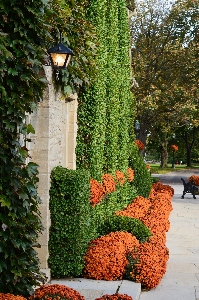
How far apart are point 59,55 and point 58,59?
0.22ft

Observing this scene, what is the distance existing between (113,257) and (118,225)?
2233mm

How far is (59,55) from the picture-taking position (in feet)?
26.5

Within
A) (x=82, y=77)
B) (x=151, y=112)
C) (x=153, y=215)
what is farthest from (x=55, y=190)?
(x=151, y=112)

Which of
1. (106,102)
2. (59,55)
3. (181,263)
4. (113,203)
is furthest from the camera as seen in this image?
(113,203)

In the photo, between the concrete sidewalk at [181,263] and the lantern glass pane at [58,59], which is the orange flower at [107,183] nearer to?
the concrete sidewalk at [181,263]

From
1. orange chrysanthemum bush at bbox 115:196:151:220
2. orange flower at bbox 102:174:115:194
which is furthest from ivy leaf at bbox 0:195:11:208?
orange chrysanthemum bush at bbox 115:196:151:220

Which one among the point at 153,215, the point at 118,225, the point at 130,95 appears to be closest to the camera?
the point at 118,225

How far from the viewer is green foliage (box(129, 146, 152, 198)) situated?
1722 centimetres

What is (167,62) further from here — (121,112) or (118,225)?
(118,225)

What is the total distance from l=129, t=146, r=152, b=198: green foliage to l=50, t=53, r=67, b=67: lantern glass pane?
9.33 metres

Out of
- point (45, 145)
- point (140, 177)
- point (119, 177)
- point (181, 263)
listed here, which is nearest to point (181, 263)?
point (181, 263)

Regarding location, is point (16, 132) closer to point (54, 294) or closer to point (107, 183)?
point (54, 294)

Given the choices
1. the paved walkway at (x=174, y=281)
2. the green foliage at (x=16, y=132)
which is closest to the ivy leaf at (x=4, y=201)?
the green foliage at (x=16, y=132)

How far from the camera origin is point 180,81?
34.2 m
